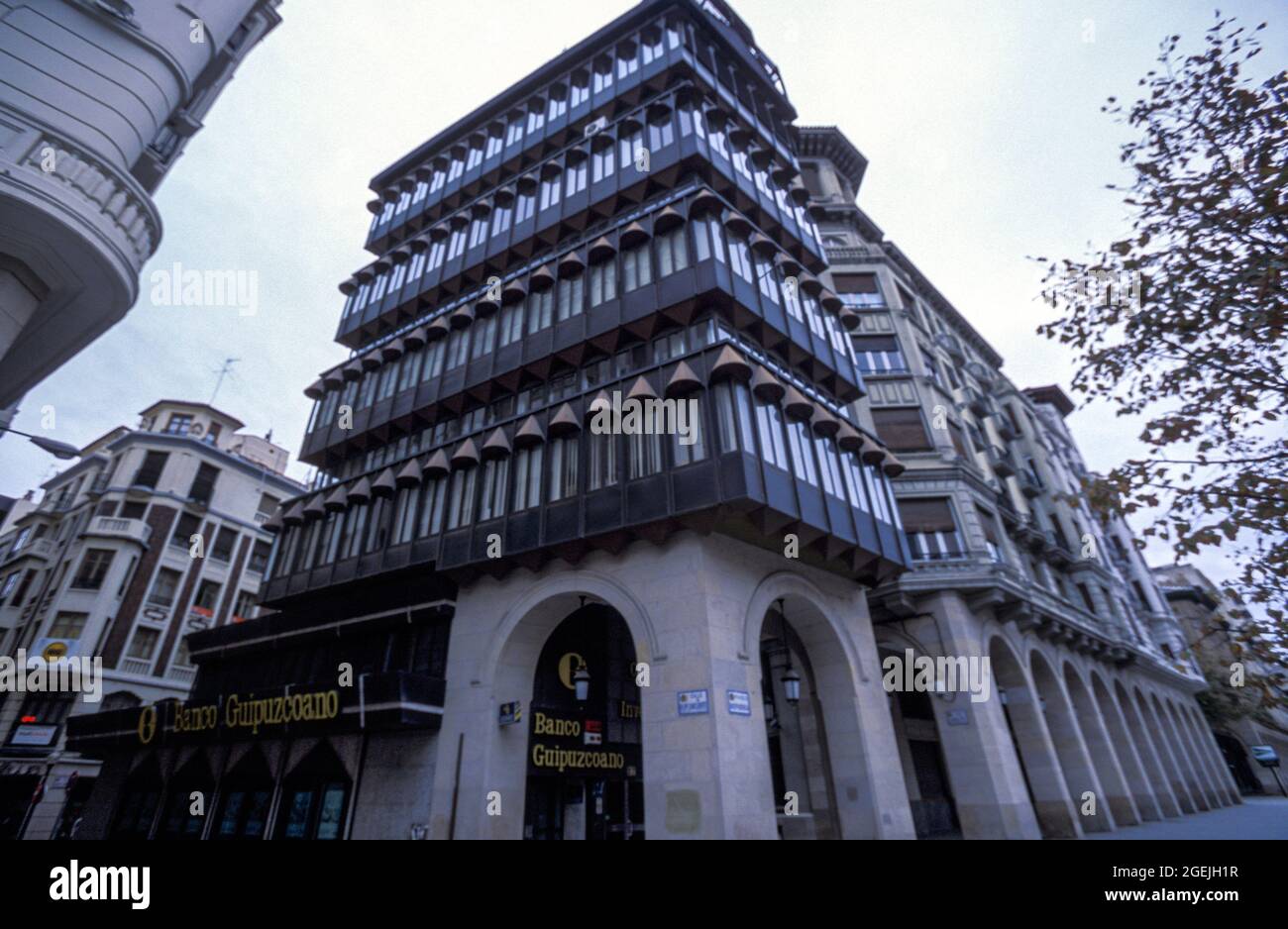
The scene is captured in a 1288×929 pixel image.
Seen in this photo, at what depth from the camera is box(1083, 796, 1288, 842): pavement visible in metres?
22.3

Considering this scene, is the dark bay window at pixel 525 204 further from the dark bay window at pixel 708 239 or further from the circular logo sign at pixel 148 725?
the circular logo sign at pixel 148 725

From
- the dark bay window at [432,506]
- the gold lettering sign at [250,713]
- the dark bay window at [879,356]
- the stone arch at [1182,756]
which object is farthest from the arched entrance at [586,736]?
the stone arch at [1182,756]

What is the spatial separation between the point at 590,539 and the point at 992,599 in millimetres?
15884

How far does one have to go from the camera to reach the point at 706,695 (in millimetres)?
14305

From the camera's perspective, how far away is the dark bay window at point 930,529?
79.4 feet

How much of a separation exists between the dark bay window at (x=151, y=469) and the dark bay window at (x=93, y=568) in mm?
4686

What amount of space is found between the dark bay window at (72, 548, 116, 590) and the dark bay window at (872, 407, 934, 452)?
4280 centimetres

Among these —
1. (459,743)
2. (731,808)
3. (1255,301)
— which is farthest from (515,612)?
(1255,301)

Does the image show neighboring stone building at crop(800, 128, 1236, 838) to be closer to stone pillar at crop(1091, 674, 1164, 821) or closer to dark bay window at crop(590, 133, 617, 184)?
stone pillar at crop(1091, 674, 1164, 821)

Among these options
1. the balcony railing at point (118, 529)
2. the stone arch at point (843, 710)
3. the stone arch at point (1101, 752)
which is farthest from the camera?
the balcony railing at point (118, 529)

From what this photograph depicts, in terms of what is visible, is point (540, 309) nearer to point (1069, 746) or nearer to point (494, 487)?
point (494, 487)

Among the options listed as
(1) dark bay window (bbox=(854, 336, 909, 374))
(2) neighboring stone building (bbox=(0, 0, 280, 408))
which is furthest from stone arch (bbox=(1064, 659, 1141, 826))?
(2) neighboring stone building (bbox=(0, 0, 280, 408))

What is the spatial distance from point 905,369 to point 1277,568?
20.2 meters

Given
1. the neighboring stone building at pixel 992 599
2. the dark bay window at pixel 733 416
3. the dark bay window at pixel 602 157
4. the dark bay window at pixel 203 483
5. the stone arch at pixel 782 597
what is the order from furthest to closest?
the dark bay window at pixel 203 483 → the dark bay window at pixel 602 157 → the neighboring stone building at pixel 992 599 → the stone arch at pixel 782 597 → the dark bay window at pixel 733 416
